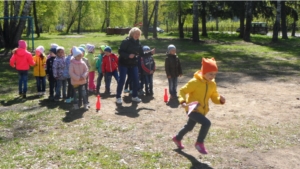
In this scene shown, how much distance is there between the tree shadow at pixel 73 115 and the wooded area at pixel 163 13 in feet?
40.3

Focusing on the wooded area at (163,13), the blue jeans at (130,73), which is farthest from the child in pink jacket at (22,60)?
the wooded area at (163,13)

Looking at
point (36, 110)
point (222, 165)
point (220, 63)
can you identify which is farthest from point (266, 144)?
point (220, 63)

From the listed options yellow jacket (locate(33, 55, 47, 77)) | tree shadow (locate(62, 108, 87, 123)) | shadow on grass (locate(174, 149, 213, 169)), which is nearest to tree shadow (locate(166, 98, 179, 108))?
tree shadow (locate(62, 108, 87, 123))

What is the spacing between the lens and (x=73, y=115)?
27.8ft

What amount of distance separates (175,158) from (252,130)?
2191 mm

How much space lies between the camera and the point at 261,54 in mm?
21312

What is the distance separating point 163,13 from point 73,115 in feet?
127

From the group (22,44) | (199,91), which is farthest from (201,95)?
(22,44)

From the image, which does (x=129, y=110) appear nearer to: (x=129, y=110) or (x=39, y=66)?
(x=129, y=110)

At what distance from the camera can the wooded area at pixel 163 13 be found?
2180 centimetres

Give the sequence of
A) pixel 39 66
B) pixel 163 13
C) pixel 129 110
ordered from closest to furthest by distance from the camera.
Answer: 1. pixel 129 110
2. pixel 39 66
3. pixel 163 13

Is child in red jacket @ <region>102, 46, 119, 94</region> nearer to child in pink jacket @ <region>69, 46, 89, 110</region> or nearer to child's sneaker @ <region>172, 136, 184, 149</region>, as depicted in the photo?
child in pink jacket @ <region>69, 46, 89, 110</region>

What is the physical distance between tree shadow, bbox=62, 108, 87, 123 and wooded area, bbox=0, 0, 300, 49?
40.3 feet

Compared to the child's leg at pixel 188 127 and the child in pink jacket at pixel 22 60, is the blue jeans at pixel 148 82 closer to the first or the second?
the child in pink jacket at pixel 22 60
